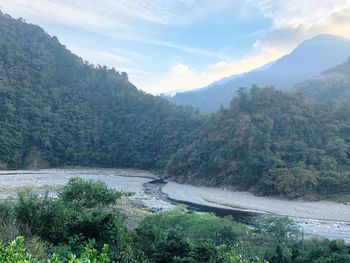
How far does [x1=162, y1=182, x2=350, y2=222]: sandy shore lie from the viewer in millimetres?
40006

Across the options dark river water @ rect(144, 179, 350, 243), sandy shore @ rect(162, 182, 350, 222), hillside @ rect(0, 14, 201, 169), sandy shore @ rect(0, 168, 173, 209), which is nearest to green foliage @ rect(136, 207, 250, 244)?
dark river water @ rect(144, 179, 350, 243)

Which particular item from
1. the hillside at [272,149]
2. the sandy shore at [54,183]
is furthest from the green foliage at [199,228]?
the hillside at [272,149]

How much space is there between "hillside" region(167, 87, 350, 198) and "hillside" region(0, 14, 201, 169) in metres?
16.1

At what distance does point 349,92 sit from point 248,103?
29.8 meters

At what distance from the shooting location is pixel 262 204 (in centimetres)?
4603

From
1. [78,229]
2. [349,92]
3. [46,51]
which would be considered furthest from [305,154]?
[46,51]

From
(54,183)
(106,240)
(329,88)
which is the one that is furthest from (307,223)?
(329,88)

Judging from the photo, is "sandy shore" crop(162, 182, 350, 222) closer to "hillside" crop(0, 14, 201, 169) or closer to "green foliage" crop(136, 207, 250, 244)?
"green foliage" crop(136, 207, 250, 244)

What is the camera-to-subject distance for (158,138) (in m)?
93.1

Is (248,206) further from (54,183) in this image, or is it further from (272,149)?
(54,183)

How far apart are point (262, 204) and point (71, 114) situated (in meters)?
67.5

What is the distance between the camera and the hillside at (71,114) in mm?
87312

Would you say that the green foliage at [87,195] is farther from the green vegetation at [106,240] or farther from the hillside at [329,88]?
the hillside at [329,88]

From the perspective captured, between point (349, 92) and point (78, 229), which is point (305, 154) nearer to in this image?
point (349, 92)
